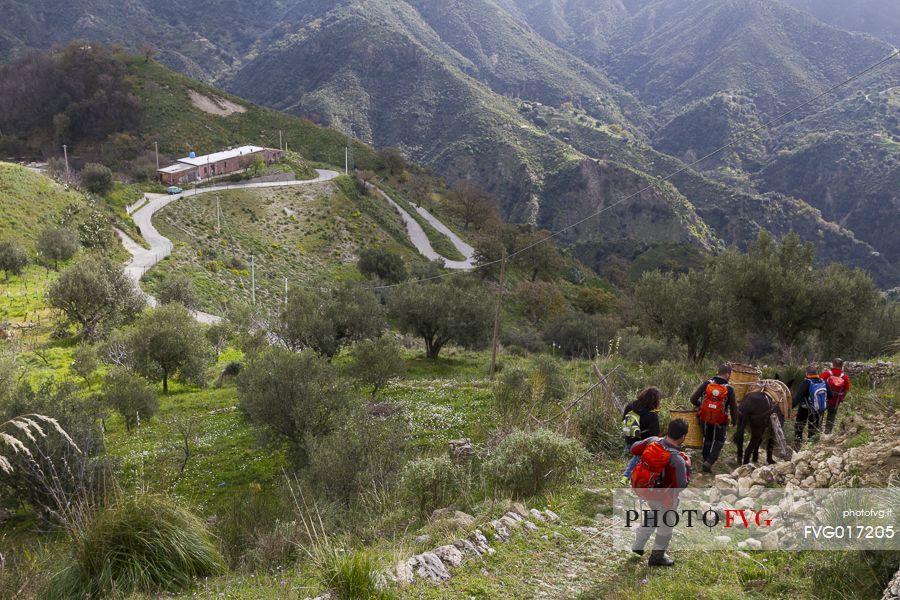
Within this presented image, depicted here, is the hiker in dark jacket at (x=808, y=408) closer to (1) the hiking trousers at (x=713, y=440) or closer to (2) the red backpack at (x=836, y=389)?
(2) the red backpack at (x=836, y=389)

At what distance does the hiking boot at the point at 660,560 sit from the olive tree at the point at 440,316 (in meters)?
22.8

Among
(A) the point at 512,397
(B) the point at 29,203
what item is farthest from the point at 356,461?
(B) the point at 29,203

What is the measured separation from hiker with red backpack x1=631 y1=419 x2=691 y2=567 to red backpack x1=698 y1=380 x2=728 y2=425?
3.31m

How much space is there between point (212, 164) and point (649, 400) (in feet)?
239

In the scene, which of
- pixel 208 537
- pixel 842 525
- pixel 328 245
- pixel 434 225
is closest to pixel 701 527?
pixel 842 525

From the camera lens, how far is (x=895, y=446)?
20.7 feet

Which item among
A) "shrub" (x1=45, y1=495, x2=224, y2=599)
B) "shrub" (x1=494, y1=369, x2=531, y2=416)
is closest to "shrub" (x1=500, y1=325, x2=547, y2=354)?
"shrub" (x1=494, y1=369, x2=531, y2=416)

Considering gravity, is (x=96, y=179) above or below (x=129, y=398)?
above

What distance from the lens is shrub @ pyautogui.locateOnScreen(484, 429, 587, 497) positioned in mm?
8195

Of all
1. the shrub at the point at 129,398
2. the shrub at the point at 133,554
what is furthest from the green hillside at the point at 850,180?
the shrub at the point at 133,554

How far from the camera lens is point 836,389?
10109 mm

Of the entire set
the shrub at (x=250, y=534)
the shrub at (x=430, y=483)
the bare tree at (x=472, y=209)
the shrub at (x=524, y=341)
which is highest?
the bare tree at (x=472, y=209)

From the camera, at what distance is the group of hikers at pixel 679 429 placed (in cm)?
571

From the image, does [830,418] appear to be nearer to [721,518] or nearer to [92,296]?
[721,518]
